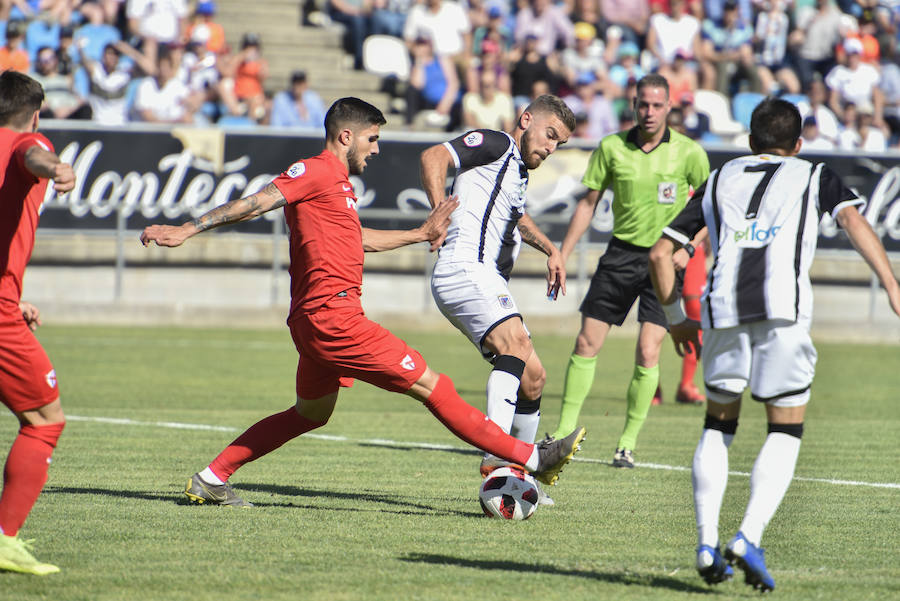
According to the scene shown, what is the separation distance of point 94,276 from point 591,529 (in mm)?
16201

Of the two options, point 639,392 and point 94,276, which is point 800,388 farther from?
point 94,276

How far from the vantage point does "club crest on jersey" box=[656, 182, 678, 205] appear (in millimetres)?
9562

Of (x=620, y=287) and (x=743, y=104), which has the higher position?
(x=743, y=104)

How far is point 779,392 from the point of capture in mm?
5199

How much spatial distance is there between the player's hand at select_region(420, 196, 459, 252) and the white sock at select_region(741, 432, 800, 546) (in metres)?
2.07

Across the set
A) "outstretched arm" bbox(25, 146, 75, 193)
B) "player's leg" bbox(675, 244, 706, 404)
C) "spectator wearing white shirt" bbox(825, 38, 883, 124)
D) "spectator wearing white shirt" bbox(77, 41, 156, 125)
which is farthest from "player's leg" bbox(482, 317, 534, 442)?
"spectator wearing white shirt" bbox(825, 38, 883, 124)

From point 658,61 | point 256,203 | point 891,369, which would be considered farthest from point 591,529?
point 658,61

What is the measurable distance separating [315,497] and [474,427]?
1.25 metres

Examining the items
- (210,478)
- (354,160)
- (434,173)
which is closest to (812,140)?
(434,173)

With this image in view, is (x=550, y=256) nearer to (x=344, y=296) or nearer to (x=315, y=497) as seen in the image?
(x=344, y=296)

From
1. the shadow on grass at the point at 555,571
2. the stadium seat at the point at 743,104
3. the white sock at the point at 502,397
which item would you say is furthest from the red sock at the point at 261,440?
the stadium seat at the point at 743,104

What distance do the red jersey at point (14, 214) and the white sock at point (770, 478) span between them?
119 inches

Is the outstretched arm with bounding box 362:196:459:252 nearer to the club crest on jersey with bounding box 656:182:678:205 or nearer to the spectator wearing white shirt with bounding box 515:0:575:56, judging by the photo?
the club crest on jersey with bounding box 656:182:678:205

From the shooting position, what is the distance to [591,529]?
21.5ft
